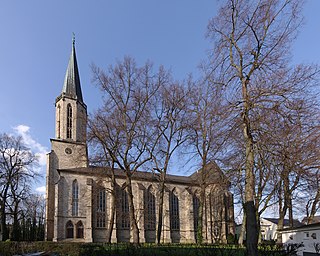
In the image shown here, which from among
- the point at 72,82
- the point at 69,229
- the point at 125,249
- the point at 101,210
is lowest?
the point at 69,229

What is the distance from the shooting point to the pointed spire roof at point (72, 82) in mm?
46484

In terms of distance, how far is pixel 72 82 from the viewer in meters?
47.3

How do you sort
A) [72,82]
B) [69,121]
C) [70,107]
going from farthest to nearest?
1. [72,82]
2. [70,107]
3. [69,121]

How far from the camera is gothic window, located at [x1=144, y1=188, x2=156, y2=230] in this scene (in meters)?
44.8

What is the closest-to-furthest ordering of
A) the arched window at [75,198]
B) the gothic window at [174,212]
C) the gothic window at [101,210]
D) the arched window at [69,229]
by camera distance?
the arched window at [69,229] → the arched window at [75,198] → the gothic window at [101,210] → the gothic window at [174,212]

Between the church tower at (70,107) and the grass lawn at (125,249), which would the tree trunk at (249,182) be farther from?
the church tower at (70,107)

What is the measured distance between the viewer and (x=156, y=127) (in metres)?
23.8

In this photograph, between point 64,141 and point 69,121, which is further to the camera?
point 69,121

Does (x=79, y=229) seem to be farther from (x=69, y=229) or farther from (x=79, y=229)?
(x=69, y=229)

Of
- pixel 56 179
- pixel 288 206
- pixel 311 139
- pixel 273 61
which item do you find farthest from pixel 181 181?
pixel 273 61

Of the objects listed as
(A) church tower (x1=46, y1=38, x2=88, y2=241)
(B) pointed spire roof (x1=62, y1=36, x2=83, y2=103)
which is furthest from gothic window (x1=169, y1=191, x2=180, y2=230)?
(B) pointed spire roof (x1=62, y1=36, x2=83, y2=103)

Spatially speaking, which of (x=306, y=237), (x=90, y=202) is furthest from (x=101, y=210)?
(x=306, y=237)

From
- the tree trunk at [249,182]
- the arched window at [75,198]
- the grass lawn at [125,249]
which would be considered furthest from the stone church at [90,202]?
the tree trunk at [249,182]

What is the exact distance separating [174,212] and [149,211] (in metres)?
4.58
